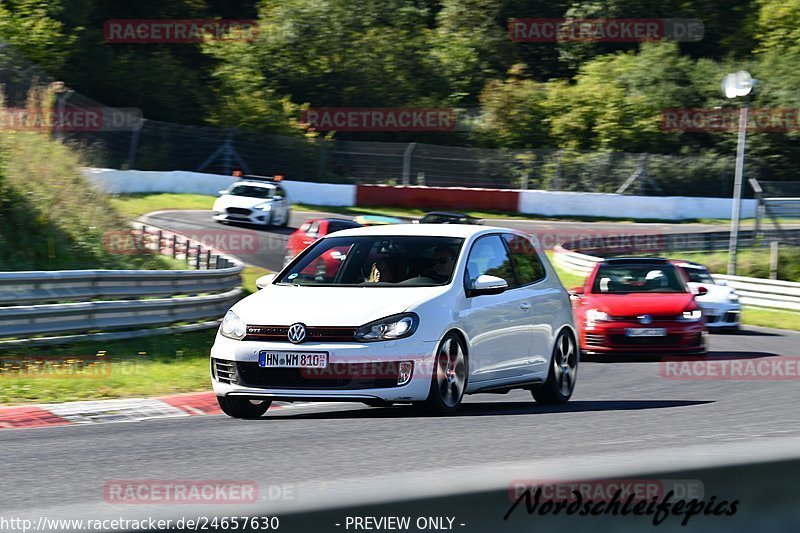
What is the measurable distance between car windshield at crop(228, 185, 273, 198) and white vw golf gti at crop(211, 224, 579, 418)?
24.8 metres

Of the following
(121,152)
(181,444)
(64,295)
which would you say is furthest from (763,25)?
(181,444)

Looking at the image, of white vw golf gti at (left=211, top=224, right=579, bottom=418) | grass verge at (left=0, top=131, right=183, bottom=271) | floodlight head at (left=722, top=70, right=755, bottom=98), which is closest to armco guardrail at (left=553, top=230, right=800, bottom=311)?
floodlight head at (left=722, top=70, right=755, bottom=98)

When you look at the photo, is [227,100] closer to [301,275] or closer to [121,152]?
[121,152]

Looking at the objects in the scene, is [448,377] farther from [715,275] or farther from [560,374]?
[715,275]

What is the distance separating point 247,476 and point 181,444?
1504mm

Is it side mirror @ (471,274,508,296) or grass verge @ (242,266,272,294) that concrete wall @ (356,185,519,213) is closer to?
grass verge @ (242,266,272,294)

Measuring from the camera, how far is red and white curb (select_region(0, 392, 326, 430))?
31.2ft

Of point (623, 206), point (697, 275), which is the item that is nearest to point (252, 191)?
point (697, 275)

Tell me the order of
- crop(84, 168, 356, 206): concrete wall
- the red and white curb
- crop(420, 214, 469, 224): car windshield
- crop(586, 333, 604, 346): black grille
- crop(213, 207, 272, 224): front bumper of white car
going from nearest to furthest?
the red and white curb, crop(586, 333, 604, 346): black grille, crop(420, 214, 469, 224): car windshield, crop(213, 207, 272, 224): front bumper of white car, crop(84, 168, 356, 206): concrete wall

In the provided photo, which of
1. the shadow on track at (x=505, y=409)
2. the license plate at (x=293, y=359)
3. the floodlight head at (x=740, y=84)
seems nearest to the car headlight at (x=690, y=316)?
the shadow on track at (x=505, y=409)

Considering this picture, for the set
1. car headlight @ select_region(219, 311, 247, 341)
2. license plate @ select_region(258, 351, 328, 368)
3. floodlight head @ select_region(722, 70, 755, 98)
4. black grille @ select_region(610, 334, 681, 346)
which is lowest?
Result: black grille @ select_region(610, 334, 681, 346)

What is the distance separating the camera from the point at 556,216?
4919 cm

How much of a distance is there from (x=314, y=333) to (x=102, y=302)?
628 centimetres

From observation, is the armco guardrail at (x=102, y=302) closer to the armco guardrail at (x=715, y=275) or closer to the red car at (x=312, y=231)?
the red car at (x=312, y=231)
